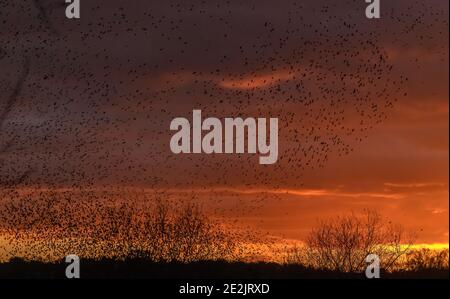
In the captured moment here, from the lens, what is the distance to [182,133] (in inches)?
820

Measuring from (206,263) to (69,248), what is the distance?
4056mm

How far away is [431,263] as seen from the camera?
93.7 feet

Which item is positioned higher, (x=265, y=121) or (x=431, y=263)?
(x=265, y=121)
